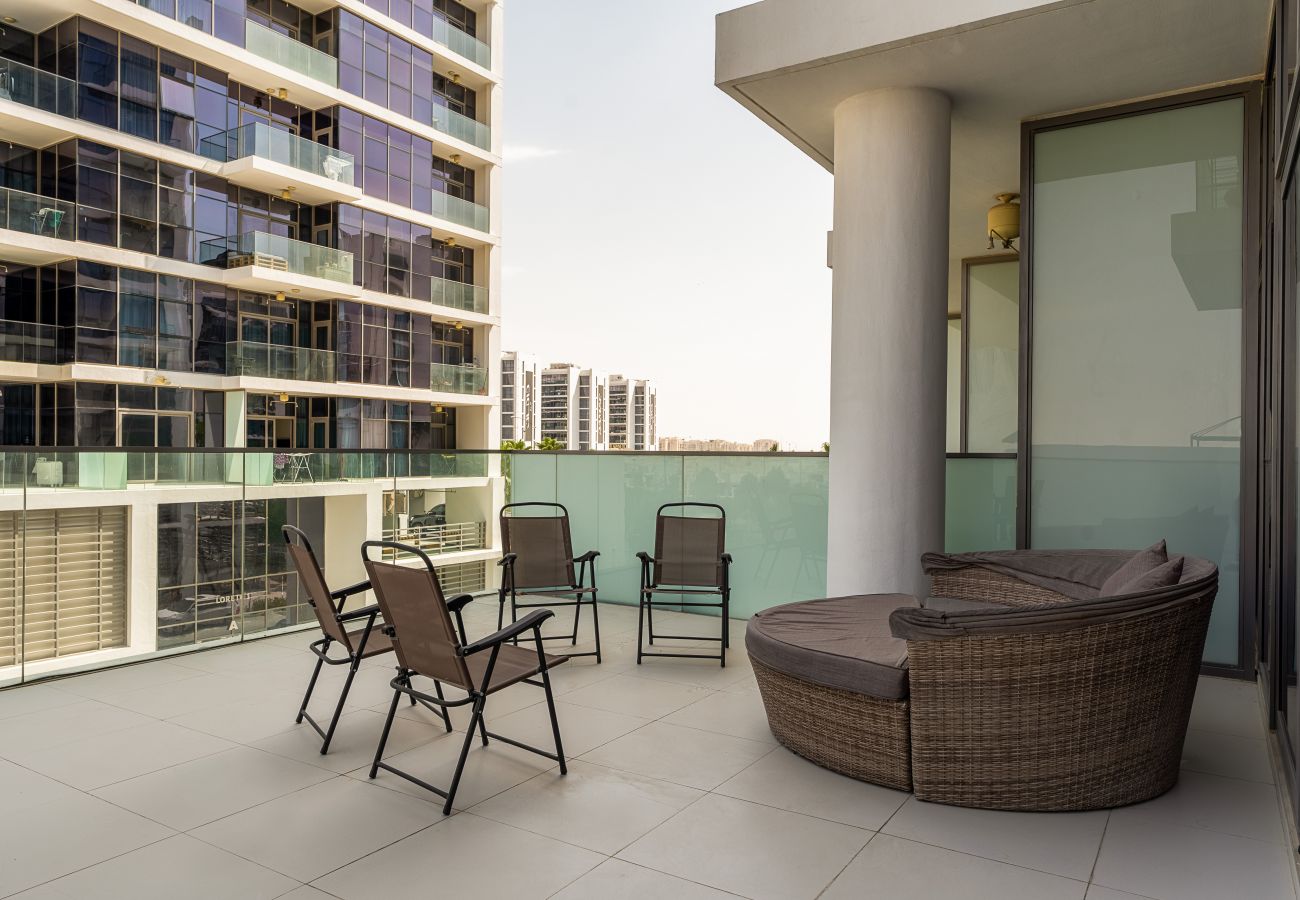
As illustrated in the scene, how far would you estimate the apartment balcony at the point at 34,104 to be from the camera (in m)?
16.4

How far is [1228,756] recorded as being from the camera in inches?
133

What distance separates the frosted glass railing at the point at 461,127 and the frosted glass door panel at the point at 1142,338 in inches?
844

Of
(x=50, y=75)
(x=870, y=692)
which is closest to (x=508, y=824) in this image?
(x=870, y=692)

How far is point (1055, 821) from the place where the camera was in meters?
2.78

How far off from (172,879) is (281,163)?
20127 mm

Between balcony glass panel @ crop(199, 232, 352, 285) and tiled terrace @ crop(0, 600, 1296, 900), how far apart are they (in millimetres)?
17630

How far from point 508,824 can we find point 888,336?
3.15 meters

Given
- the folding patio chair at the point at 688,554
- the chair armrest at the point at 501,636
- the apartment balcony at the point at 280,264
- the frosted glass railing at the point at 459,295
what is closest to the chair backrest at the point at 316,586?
the chair armrest at the point at 501,636

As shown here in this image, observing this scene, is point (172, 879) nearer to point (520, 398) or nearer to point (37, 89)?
point (37, 89)

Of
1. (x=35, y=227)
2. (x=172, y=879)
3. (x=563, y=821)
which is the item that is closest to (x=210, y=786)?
(x=172, y=879)

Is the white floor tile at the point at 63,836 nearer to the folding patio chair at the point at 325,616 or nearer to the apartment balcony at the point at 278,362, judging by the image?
the folding patio chair at the point at 325,616

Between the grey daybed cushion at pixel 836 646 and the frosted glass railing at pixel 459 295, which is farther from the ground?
the frosted glass railing at pixel 459 295

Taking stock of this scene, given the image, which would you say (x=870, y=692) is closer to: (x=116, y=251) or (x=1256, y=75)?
(x=1256, y=75)

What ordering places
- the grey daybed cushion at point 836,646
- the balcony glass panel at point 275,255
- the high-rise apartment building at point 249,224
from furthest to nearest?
the balcony glass panel at point 275,255, the high-rise apartment building at point 249,224, the grey daybed cushion at point 836,646
